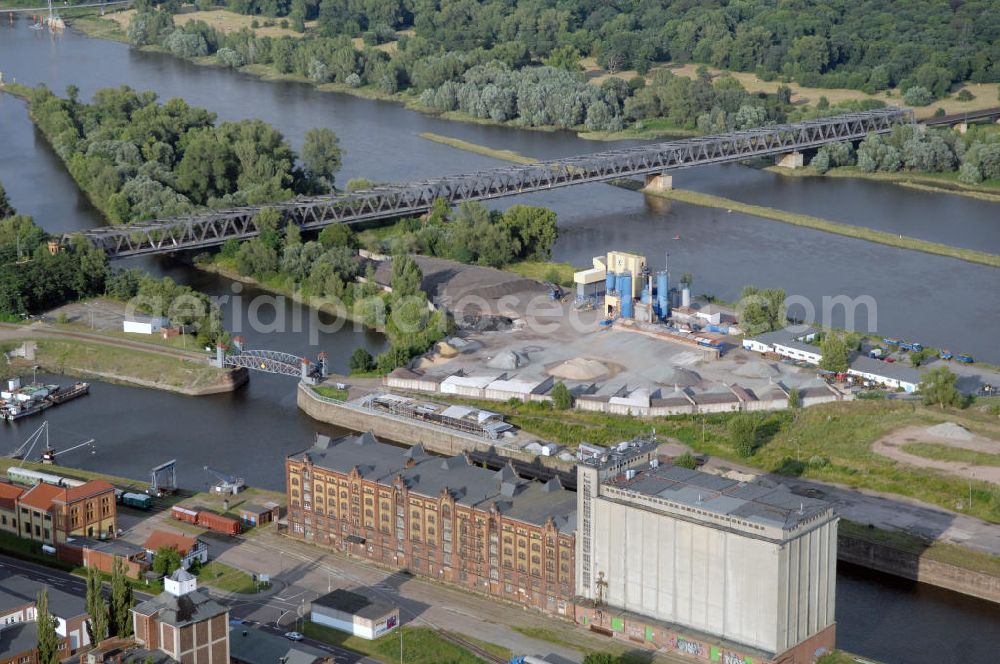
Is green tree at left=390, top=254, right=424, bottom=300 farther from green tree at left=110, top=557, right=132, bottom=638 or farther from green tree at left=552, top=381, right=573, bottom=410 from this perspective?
green tree at left=110, top=557, right=132, bottom=638

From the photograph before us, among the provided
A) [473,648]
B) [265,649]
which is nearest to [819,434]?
[473,648]

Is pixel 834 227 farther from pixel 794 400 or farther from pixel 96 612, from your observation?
pixel 96 612

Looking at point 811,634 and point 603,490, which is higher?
point 603,490

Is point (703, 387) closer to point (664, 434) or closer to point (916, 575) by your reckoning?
point (664, 434)

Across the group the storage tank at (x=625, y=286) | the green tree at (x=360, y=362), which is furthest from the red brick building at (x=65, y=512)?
the storage tank at (x=625, y=286)

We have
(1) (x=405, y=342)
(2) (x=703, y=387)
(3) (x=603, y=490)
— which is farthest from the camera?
(1) (x=405, y=342)

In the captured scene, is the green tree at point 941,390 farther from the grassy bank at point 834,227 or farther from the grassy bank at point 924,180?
the grassy bank at point 924,180

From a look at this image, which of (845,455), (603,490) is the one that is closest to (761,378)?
(845,455)
